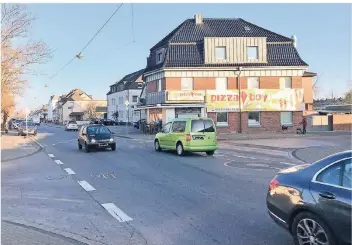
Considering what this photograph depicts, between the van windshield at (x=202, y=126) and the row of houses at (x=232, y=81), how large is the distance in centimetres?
1676

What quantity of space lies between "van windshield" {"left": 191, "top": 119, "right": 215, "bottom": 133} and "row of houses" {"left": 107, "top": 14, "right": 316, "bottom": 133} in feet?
55.0

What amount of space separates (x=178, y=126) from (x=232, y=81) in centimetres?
1840

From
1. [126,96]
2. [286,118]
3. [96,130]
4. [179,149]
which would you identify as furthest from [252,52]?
[126,96]

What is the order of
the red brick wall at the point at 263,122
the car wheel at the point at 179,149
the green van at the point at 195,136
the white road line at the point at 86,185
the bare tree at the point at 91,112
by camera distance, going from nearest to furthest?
1. the white road line at the point at 86,185
2. the green van at the point at 195,136
3. the car wheel at the point at 179,149
4. the red brick wall at the point at 263,122
5. the bare tree at the point at 91,112

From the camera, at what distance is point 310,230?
4.58 meters

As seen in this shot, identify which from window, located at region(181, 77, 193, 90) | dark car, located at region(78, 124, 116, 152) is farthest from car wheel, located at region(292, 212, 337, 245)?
window, located at region(181, 77, 193, 90)

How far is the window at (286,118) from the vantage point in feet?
117

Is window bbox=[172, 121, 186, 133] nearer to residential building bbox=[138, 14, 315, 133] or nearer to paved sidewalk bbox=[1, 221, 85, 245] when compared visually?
paved sidewalk bbox=[1, 221, 85, 245]

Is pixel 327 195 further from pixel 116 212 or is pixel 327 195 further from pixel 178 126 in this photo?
pixel 178 126

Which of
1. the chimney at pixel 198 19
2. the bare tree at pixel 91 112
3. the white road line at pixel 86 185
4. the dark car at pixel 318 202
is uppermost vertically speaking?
the chimney at pixel 198 19

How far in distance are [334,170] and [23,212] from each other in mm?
5723

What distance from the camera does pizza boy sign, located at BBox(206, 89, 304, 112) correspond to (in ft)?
113

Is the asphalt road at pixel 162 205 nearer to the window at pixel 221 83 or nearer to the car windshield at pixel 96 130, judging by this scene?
the car windshield at pixel 96 130

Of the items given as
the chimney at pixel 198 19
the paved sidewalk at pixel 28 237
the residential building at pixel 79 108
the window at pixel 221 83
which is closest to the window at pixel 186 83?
the window at pixel 221 83
